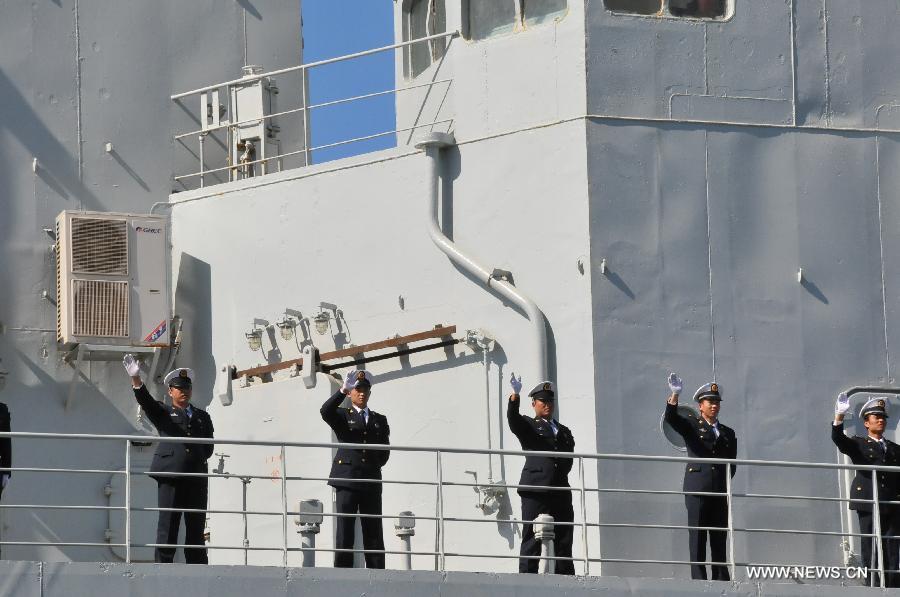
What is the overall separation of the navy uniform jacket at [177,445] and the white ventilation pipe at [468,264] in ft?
8.12

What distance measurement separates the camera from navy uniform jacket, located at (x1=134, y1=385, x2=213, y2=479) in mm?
13742

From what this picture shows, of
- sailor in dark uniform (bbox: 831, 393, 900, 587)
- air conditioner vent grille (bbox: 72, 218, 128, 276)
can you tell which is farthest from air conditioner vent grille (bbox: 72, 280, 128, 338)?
sailor in dark uniform (bbox: 831, 393, 900, 587)

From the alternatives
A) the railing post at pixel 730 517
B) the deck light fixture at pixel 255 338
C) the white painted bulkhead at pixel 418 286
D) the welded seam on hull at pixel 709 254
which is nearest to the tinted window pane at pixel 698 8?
the welded seam on hull at pixel 709 254

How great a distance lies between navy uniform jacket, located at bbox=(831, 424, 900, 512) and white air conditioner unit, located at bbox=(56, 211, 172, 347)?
19.6 ft

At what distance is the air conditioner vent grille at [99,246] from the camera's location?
55.7ft

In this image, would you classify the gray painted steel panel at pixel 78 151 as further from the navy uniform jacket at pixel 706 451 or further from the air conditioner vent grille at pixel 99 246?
the navy uniform jacket at pixel 706 451

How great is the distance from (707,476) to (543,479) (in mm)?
1149

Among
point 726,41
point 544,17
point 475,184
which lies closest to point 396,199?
point 475,184

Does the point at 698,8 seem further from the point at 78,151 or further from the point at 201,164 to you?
the point at 78,151

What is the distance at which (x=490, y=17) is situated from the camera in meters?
15.7

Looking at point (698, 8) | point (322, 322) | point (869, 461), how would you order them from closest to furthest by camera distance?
point (869, 461) < point (698, 8) < point (322, 322)

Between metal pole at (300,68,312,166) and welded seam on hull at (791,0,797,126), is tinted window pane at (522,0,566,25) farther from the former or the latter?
metal pole at (300,68,312,166)

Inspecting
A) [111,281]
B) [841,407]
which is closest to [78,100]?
[111,281]

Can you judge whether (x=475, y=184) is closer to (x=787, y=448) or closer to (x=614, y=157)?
(x=614, y=157)
